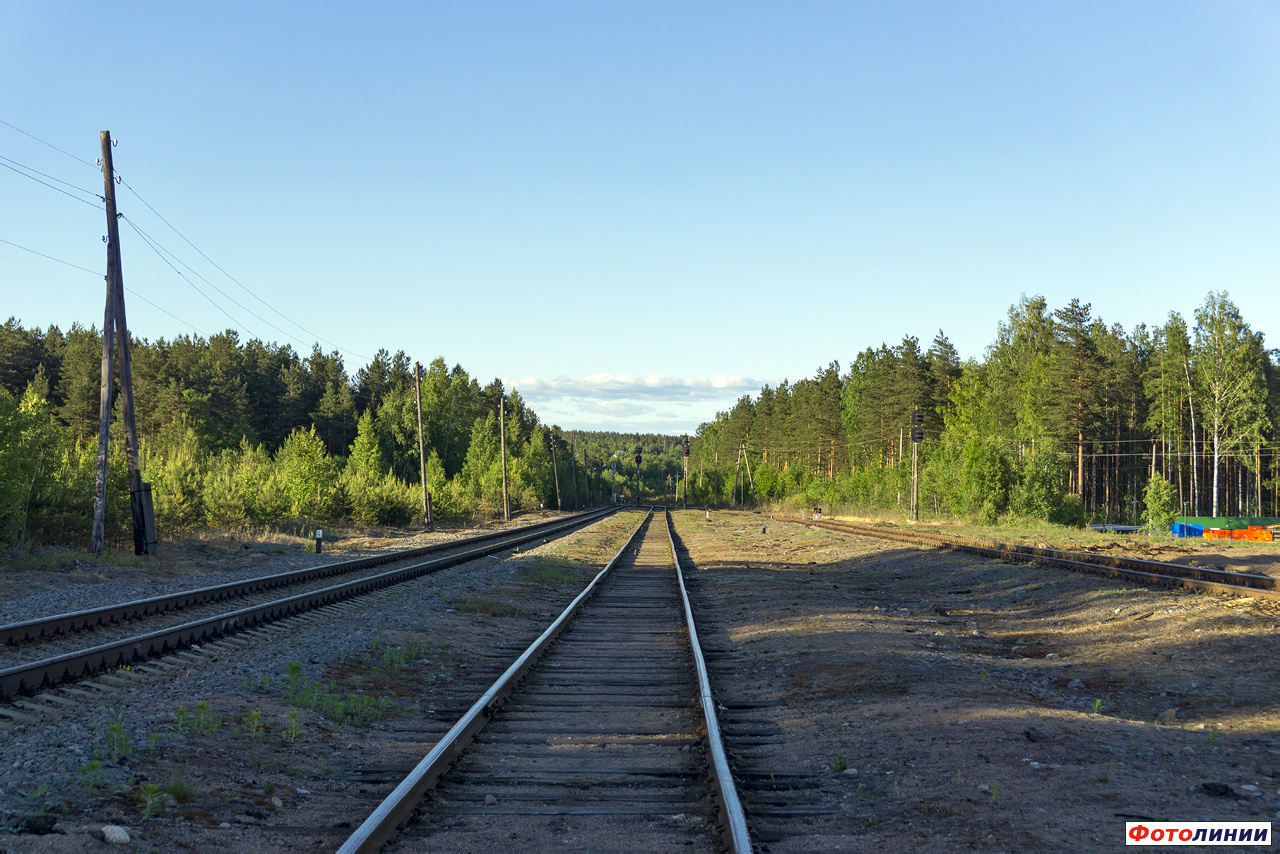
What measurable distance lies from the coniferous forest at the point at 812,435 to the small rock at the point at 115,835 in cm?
1780

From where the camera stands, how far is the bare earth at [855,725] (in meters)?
4.81

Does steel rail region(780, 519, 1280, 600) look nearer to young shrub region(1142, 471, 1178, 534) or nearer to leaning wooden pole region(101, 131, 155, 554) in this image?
leaning wooden pole region(101, 131, 155, 554)

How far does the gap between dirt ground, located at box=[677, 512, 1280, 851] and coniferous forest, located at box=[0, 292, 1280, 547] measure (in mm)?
18499

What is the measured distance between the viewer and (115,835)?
14.0 feet

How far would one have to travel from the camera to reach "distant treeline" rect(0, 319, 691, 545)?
21.0 m

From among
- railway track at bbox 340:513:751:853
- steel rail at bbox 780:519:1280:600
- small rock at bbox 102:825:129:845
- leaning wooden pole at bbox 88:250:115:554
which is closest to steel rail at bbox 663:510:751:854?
railway track at bbox 340:513:751:853

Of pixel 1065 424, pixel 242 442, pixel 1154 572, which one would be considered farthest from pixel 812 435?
pixel 1154 572

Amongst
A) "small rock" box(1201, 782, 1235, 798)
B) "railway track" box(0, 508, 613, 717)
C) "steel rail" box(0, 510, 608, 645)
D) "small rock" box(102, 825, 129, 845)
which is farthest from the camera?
"steel rail" box(0, 510, 608, 645)

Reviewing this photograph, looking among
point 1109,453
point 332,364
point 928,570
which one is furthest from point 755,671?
point 332,364

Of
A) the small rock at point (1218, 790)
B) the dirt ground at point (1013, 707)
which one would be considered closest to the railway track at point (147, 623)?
the dirt ground at point (1013, 707)

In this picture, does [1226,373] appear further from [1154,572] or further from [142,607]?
[142,607]

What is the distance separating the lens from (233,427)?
3078 inches

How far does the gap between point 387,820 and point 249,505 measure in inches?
1195

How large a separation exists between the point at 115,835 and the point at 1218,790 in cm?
656
